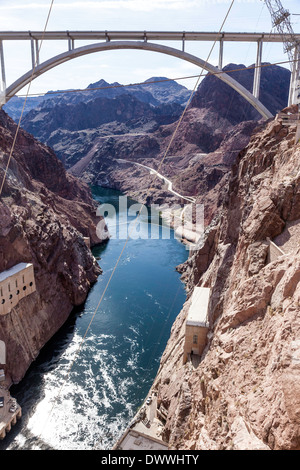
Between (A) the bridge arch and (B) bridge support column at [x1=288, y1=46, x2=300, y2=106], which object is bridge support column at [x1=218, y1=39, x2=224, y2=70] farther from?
(B) bridge support column at [x1=288, y1=46, x2=300, y2=106]

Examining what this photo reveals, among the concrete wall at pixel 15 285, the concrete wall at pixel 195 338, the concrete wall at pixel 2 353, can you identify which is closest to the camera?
the concrete wall at pixel 195 338

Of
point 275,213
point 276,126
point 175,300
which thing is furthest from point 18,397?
point 276,126

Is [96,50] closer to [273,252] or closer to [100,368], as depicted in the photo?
[273,252]

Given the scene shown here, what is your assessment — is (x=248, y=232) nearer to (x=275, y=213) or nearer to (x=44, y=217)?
(x=275, y=213)

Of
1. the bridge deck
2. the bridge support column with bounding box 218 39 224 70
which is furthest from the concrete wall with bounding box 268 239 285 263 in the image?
the bridge deck

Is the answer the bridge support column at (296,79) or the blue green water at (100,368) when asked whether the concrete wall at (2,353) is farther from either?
the bridge support column at (296,79)

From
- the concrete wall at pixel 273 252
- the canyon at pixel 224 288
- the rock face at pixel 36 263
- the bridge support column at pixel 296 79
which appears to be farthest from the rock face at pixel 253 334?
the rock face at pixel 36 263

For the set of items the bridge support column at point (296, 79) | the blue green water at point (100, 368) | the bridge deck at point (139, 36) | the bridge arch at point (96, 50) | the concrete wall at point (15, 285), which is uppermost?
the bridge deck at point (139, 36)
